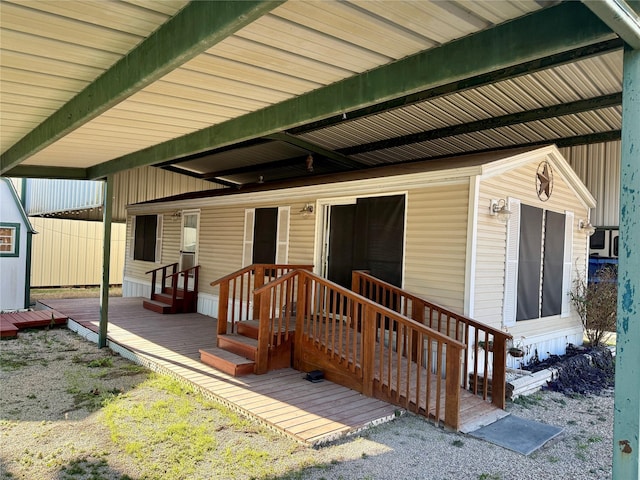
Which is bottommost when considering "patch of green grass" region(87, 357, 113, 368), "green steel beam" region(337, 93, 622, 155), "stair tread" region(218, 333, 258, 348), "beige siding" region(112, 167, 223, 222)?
"patch of green grass" region(87, 357, 113, 368)

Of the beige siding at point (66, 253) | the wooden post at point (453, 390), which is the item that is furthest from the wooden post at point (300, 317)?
the beige siding at point (66, 253)

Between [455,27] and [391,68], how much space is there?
596 millimetres

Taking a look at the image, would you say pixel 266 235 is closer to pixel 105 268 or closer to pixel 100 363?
pixel 105 268

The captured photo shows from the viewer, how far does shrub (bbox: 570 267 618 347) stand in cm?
753

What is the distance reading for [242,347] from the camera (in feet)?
18.5

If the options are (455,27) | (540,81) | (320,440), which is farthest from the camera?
(540,81)

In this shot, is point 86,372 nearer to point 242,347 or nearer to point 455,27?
point 242,347

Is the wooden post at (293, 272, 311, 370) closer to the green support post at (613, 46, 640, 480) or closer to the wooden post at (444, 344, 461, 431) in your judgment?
the wooden post at (444, 344, 461, 431)

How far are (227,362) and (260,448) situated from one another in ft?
6.29

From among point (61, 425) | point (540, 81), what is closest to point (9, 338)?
point (61, 425)

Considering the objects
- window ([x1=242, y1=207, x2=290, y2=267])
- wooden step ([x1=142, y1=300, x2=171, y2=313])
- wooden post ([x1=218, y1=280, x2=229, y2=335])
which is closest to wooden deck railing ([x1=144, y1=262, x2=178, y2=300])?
wooden step ([x1=142, y1=300, x2=171, y2=313])

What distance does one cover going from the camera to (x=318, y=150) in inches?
393

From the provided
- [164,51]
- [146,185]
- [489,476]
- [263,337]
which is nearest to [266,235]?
[263,337]

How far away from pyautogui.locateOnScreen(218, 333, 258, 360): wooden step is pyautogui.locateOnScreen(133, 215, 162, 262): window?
6.52m
